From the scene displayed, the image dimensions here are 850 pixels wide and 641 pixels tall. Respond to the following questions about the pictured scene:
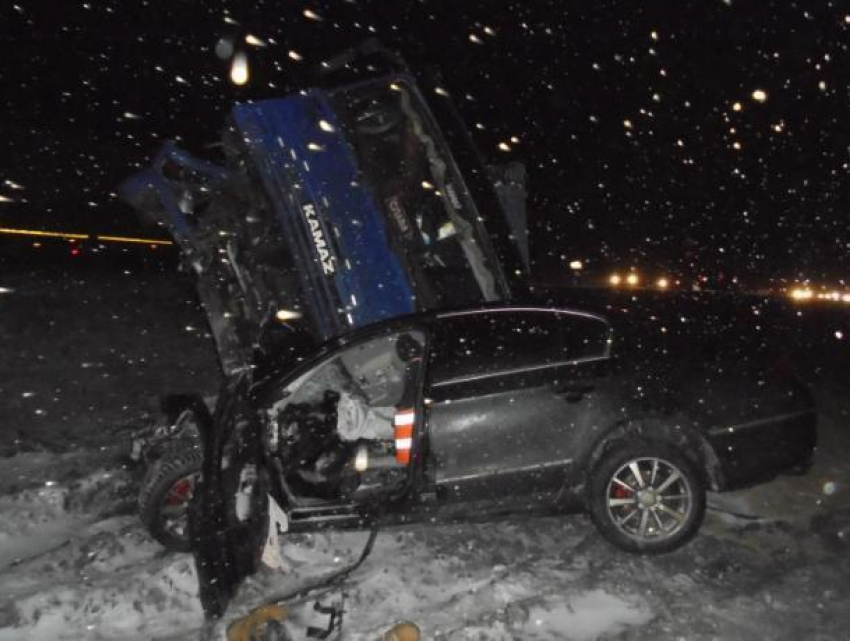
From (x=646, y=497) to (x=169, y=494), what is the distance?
2.75 metres

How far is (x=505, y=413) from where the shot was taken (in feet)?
12.3

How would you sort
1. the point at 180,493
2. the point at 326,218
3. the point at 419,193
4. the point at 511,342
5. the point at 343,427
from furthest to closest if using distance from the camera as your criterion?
the point at 419,193, the point at 326,218, the point at 343,427, the point at 511,342, the point at 180,493

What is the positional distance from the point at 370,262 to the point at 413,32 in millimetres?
10833

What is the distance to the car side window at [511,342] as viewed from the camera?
3832 mm

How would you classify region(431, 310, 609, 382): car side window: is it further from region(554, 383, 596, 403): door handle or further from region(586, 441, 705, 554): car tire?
region(586, 441, 705, 554): car tire

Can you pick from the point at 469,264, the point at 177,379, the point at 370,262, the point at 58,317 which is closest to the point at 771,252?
the point at 469,264

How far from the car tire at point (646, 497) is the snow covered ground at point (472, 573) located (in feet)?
0.57

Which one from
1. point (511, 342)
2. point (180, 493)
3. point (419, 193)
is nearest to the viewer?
point (180, 493)

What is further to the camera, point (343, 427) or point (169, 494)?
point (343, 427)

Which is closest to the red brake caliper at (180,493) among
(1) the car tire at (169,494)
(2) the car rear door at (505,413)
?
(1) the car tire at (169,494)

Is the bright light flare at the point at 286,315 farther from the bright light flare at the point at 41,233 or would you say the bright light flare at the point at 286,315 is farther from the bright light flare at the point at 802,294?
the bright light flare at the point at 802,294

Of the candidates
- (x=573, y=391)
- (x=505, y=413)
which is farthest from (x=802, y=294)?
(x=505, y=413)

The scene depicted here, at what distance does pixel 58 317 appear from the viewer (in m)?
7.47

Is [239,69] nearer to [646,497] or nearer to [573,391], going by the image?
[573,391]
